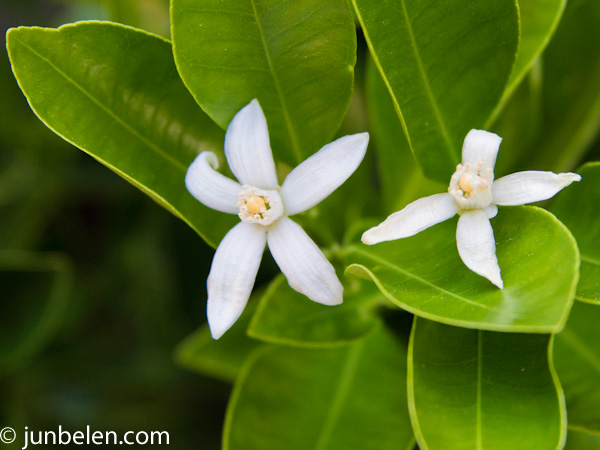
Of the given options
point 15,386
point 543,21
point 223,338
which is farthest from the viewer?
point 15,386

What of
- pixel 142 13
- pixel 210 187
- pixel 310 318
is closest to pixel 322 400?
pixel 310 318

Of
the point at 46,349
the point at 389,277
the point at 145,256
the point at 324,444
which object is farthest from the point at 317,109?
the point at 46,349

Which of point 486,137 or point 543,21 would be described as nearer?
point 486,137

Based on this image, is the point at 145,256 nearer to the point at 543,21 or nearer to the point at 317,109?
the point at 317,109

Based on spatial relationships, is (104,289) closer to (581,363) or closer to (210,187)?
(210,187)

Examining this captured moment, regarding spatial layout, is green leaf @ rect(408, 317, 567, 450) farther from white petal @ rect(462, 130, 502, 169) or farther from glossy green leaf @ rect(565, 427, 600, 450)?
glossy green leaf @ rect(565, 427, 600, 450)

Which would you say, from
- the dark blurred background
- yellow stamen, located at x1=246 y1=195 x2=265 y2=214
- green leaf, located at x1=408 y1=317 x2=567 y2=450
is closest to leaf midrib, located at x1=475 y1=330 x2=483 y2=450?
green leaf, located at x1=408 y1=317 x2=567 y2=450
